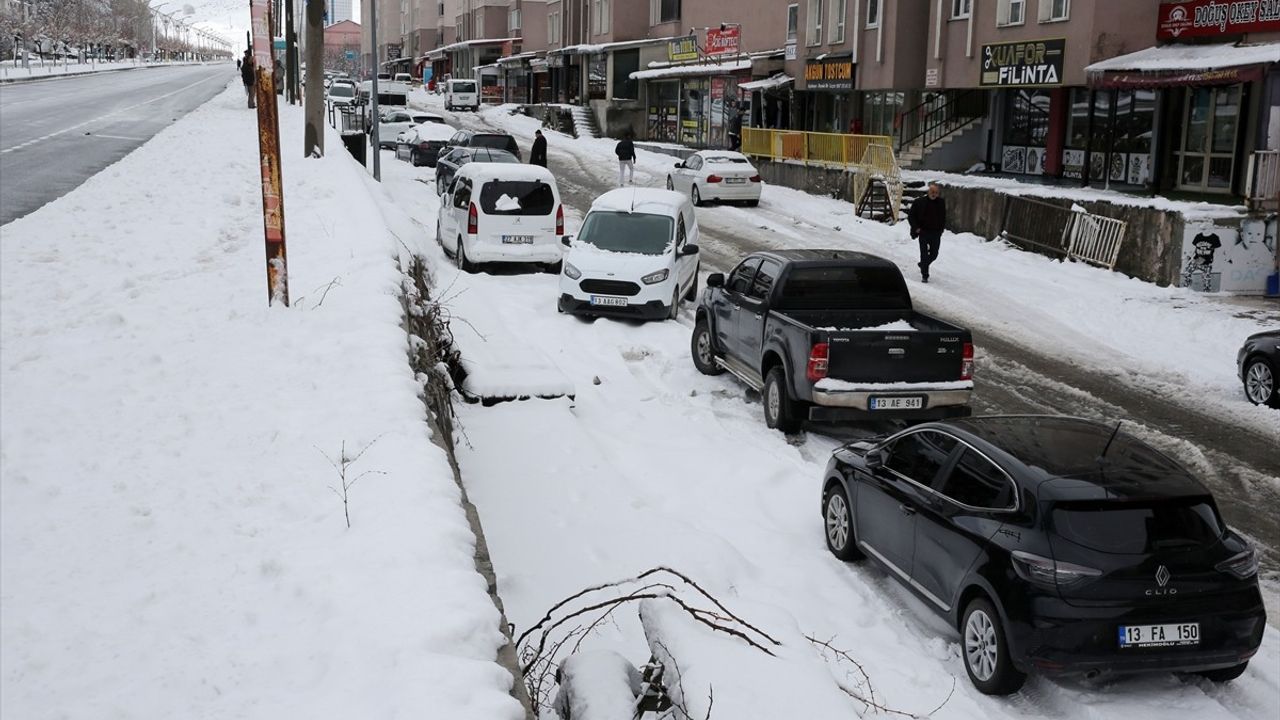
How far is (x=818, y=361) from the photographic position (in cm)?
1094

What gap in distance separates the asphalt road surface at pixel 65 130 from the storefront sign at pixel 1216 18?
22766mm

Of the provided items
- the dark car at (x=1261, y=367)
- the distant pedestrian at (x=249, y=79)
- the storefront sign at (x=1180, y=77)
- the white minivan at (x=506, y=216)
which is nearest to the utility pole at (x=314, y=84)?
the white minivan at (x=506, y=216)

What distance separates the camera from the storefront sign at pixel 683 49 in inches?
1953

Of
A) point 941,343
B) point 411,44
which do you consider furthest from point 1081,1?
point 411,44

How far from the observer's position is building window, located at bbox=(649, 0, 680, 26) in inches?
2247

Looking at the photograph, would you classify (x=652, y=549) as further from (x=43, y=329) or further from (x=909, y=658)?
(x=43, y=329)

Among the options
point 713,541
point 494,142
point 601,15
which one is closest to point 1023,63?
point 494,142

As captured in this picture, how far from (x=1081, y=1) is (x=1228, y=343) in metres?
13.2

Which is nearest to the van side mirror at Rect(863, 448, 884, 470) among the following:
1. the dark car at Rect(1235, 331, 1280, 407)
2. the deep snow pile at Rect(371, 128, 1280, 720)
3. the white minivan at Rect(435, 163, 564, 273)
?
the deep snow pile at Rect(371, 128, 1280, 720)

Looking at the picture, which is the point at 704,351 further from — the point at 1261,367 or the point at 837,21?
the point at 837,21

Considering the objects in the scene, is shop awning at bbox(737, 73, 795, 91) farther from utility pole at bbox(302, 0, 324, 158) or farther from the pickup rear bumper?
the pickup rear bumper

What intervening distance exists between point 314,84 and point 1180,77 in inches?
802

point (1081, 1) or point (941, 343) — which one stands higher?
point (1081, 1)

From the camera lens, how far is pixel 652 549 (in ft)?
26.1
